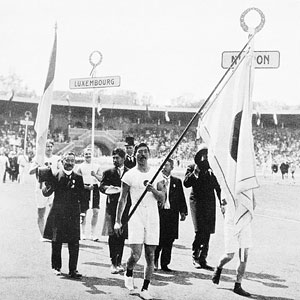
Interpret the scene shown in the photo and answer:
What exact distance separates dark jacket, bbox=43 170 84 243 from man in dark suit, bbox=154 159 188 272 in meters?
1.01

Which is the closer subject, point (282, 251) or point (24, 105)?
point (282, 251)

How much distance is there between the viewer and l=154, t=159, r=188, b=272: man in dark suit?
611 centimetres

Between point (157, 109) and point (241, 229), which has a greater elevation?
point (157, 109)

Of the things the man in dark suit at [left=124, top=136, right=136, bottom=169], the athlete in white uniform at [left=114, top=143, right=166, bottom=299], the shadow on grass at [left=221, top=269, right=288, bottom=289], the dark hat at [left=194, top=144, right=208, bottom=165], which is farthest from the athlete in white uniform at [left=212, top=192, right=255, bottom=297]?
the man in dark suit at [left=124, top=136, right=136, bottom=169]

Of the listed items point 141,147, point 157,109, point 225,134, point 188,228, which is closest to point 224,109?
point 225,134

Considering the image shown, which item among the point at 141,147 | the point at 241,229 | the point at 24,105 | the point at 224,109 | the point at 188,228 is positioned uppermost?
the point at 24,105

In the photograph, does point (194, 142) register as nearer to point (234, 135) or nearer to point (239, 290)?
point (239, 290)

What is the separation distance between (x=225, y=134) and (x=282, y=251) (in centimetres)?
301

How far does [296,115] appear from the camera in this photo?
37594 millimetres

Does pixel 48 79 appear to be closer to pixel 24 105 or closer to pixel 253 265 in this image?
pixel 253 265

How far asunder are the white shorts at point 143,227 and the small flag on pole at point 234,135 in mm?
730

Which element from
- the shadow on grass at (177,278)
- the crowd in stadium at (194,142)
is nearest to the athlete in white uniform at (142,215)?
the shadow on grass at (177,278)

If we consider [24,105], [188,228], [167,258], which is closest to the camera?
[167,258]

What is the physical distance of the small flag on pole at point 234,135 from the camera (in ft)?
15.5
